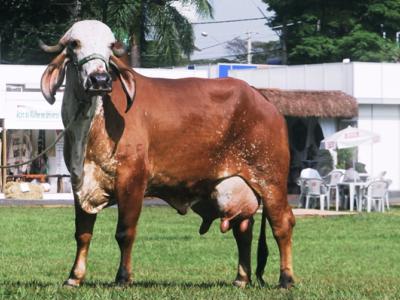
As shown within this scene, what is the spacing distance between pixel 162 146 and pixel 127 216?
0.69 m

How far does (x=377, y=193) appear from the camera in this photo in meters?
29.2

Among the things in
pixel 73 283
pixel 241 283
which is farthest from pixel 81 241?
pixel 241 283

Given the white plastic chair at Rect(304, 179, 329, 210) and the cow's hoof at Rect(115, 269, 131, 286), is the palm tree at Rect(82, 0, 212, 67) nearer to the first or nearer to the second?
the white plastic chair at Rect(304, 179, 329, 210)

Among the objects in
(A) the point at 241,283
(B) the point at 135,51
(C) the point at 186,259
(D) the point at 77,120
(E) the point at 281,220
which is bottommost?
(C) the point at 186,259

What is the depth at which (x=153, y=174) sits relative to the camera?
866 cm

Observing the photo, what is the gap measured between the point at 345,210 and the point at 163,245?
1257cm

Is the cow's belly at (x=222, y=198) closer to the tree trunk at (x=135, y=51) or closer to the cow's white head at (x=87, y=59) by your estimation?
the cow's white head at (x=87, y=59)

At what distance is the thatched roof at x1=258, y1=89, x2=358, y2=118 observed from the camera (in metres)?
34.9

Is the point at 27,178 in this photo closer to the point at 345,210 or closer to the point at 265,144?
the point at 345,210

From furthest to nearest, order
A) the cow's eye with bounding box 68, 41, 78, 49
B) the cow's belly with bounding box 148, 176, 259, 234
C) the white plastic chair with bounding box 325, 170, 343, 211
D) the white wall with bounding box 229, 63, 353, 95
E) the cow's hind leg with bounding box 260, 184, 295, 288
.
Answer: the white wall with bounding box 229, 63, 353, 95
the white plastic chair with bounding box 325, 170, 343, 211
the cow's hind leg with bounding box 260, 184, 295, 288
the cow's belly with bounding box 148, 176, 259, 234
the cow's eye with bounding box 68, 41, 78, 49

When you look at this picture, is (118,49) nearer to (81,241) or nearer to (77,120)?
(77,120)

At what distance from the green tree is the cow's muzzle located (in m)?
56.8

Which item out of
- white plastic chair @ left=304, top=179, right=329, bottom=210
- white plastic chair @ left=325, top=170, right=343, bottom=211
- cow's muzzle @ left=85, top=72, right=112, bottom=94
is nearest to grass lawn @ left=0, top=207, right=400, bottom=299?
cow's muzzle @ left=85, top=72, right=112, bottom=94

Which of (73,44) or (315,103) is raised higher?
(315,103)
